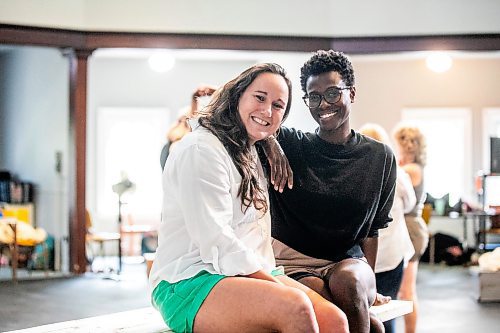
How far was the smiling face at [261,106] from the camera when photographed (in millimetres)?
→ 2619

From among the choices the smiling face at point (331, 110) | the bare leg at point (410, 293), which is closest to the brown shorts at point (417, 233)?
the bare leg at point (410, 293)

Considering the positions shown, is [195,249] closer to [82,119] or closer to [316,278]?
[316,278]

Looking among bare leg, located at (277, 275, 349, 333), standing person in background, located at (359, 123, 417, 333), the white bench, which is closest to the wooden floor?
standing person in background, located at (359, 123, 417, 333)

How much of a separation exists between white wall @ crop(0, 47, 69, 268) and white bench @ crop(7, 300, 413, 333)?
598 cm

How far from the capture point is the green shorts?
2441 mm

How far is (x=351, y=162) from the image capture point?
2947 millimetres

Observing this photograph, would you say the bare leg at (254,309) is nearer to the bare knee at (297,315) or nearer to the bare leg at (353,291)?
the bare knee at (297,315)

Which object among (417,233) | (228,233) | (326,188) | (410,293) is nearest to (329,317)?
(228,233)

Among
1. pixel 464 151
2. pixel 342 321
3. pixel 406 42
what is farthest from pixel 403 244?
pixel 464 151

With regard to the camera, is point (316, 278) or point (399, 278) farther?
point (399, 278)

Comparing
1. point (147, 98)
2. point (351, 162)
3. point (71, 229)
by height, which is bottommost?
point (71, 229)

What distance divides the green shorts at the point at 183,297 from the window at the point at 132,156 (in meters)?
9.04

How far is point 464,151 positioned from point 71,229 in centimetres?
559

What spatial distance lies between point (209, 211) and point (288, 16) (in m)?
6.37
